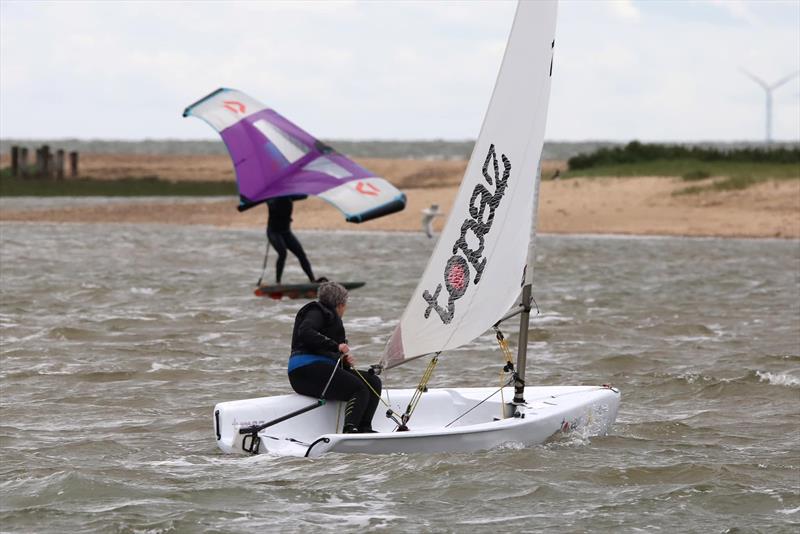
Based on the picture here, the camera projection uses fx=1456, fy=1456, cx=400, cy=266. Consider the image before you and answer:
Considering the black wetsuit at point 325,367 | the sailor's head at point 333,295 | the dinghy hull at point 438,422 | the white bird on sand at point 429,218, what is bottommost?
the white bird on sand at point 429,218

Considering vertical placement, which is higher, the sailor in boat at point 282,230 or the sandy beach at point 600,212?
the sailor in boat at point 282,230

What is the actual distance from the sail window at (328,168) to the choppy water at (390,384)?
2.10m

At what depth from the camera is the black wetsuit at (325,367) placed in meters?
11.2

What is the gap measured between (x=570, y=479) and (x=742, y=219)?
29.0m

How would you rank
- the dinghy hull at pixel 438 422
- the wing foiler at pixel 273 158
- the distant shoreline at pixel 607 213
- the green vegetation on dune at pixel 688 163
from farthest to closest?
the green vegetation on dune at pixel 688 163 < the distant shoreline at pixel 607 213 < the wing foiler at pixel 273 158 < the dinghy hull at pixel 438 422

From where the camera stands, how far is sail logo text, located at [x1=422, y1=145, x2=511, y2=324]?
11.1 meters

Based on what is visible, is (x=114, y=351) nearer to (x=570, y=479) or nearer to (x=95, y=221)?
(x=570, y=479)

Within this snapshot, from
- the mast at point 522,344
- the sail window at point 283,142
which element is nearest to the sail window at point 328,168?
the sail window at point 283,142

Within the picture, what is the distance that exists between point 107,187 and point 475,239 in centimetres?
5261

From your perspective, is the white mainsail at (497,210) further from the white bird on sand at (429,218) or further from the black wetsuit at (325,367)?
the white bird on sand at (429,218)

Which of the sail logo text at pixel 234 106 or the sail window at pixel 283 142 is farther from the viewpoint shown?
the sail logo text at pixel 234 106

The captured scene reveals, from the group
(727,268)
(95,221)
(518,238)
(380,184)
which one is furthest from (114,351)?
(95,221)

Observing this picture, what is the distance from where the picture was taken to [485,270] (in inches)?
437

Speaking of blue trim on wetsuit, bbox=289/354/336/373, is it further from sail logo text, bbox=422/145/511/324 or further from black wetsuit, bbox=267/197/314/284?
black wetsuit, bbox=267/197/314/284
